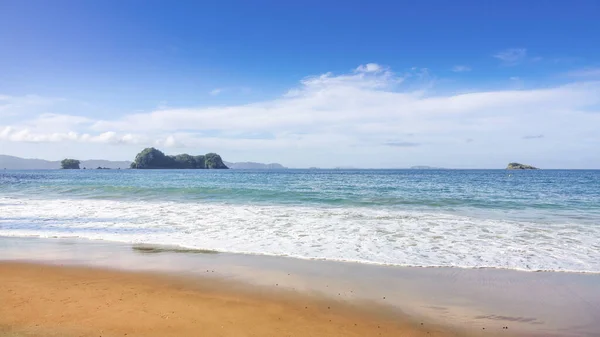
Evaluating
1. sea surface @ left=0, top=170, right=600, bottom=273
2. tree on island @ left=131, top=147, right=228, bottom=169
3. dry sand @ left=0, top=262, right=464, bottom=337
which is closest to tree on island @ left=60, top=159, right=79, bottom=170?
tree on island @ left=131, top=147, right=228, bottom=169

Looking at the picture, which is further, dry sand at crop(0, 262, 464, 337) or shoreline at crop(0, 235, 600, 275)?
shoreline at crop(0, 235, 600, 275)

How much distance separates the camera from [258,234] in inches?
445

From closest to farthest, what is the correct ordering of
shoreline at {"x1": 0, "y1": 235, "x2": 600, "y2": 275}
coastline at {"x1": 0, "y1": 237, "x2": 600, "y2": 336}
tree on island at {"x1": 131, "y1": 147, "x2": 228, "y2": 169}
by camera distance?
coastline at {"x1": 0, "y1": 237, "x2": 600, "y2": 336} < shoreline at {"x1": 0, "y1": 235, "x2": 600, "y2": 275} < tree on island at {"x1": 131, "y1": 147, "x2": 228, "y2": 169}

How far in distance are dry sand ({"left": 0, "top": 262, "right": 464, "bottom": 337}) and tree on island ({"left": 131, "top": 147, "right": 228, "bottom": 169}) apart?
471 ft

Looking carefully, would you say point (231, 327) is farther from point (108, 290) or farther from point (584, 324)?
point (584, 324)

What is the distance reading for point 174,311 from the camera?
5.29 m

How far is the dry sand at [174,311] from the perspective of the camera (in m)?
4.71

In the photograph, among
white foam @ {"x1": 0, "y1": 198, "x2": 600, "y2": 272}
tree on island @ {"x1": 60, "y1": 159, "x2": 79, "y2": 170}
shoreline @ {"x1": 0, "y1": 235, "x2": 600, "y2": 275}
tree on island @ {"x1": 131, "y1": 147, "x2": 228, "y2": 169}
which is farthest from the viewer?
tree on island @ {"x1": 60, "y1": 159, "x2": 79, "y2": 170}

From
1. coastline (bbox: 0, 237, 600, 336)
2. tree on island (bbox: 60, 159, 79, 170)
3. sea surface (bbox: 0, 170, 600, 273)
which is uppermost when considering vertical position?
tree on island (bbox: 60, 159, 79, 170)

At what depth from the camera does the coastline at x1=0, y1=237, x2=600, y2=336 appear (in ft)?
16.8

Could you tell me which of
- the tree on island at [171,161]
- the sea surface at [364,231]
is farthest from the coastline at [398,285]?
the tree on island at [171,161]

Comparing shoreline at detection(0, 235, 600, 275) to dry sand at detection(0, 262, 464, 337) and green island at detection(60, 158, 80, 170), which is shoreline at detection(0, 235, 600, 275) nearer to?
dry sand at detection(0, 262, 464, 337)

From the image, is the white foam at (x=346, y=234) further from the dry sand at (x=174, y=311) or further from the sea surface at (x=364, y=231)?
the dry sand at (x=174, y=311)

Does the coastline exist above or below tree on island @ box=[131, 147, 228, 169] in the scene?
below
